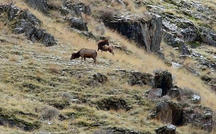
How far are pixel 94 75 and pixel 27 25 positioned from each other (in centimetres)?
799

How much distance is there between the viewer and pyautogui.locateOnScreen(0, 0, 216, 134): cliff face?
59.1ft

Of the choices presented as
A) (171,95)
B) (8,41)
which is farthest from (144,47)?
(171,95)

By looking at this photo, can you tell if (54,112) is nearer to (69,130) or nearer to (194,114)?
(69,130)

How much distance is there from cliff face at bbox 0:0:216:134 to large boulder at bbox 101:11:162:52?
68 mm

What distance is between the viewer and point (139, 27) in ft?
122

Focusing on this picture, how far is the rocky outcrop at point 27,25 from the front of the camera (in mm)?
28438

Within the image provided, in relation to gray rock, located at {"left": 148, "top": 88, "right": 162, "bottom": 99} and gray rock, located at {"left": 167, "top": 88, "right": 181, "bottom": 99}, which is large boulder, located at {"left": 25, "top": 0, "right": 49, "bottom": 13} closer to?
Answer: gray rock, located at {"left": 148, "top": 88, "right": 162, "bottom": 99}

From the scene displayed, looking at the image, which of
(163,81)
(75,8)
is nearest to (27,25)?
(75,8)

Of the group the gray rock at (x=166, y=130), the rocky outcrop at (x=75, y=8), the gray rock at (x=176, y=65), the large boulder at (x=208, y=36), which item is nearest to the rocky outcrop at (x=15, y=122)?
the gray rock at (x=166, y=130)

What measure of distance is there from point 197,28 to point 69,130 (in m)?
31.2

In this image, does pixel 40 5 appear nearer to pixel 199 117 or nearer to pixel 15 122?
pixel 199 117

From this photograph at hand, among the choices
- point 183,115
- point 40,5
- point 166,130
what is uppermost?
point 40,5

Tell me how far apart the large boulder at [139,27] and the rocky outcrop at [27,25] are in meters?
8.79

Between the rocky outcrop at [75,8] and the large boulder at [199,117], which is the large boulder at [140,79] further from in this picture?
the rocky outcrop at [75,8]
